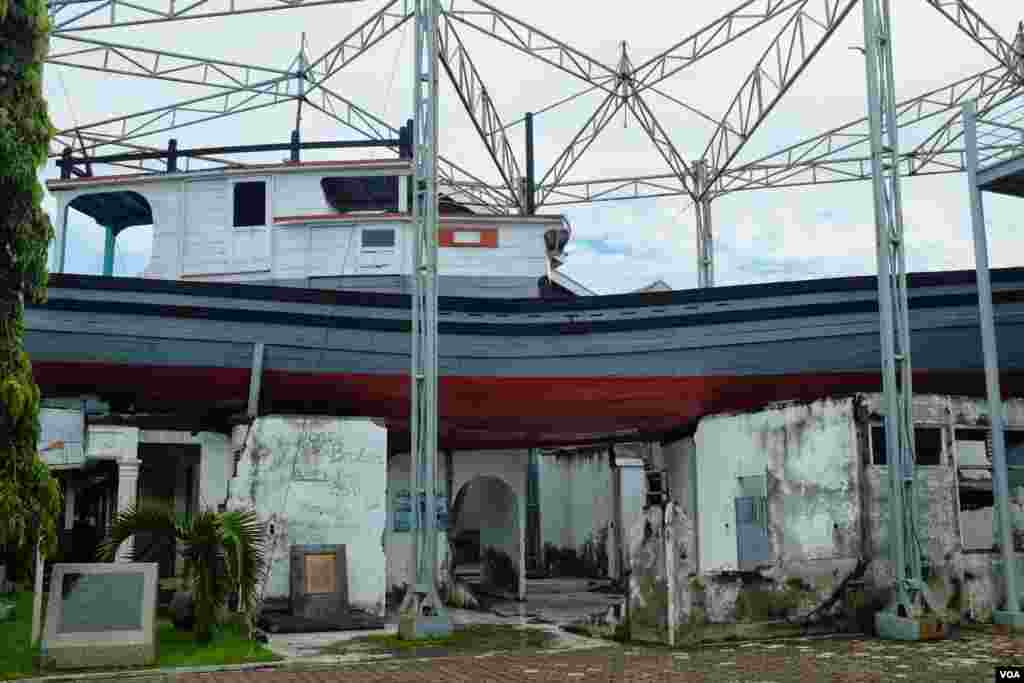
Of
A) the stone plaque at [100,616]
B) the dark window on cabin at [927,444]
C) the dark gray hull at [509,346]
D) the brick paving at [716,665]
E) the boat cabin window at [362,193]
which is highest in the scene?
the boat cabin window at [362,193]

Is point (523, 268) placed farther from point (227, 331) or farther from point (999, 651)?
point (999, 651)

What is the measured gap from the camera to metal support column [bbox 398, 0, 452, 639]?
12352 millimetres

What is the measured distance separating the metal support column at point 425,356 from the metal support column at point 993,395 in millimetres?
7134

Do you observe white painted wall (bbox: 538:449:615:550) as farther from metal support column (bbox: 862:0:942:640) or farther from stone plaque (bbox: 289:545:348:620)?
metal support column (bbox: 862:0:942:640)

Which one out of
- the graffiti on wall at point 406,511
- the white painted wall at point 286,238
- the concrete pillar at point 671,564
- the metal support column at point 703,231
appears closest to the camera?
the concrete pillar at point 671,564

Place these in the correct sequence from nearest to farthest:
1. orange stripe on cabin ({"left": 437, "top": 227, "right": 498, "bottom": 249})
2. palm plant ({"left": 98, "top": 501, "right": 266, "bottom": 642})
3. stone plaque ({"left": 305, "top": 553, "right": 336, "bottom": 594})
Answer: palm plant ({"left": 98, "top": 501, "right": 266, "bottom": 642}) → stone plaque ({"left": 305, "top": 553, "right": 336, "bottom": 594}) → orange stripe on cabin ({"left": 437, "top": 227, "right": 498, "bottom": 249})

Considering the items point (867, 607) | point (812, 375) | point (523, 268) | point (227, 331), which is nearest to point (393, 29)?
point (523, 268)

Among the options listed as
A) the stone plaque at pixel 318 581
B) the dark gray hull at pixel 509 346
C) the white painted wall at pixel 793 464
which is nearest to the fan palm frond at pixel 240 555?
the stone plaque at pixel 318 581

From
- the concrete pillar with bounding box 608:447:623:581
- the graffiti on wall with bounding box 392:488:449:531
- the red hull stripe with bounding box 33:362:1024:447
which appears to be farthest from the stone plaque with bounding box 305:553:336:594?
the concrete pillar with bounding box 608:447:623:581

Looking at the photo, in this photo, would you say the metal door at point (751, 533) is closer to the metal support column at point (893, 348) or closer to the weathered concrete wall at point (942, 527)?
the weathered concrete wall at point (942, 527)

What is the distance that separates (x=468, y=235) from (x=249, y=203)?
4250 millimetres

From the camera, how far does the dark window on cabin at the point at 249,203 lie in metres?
18.8

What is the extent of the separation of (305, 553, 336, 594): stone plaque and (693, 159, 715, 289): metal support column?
1178 centimetres

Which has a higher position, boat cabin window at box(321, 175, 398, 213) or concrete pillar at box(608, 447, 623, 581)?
boat cabin window at box(321, 175, 398, 213)
